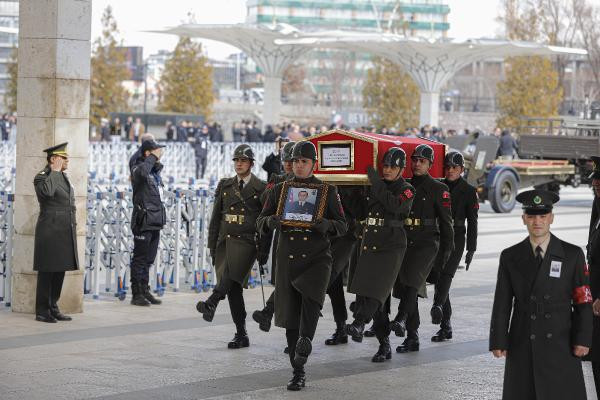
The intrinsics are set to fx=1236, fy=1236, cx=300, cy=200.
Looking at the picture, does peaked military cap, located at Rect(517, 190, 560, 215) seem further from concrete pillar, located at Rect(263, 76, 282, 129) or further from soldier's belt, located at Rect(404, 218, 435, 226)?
concrete pillar, located at Rect(263, 76, 282, 129)

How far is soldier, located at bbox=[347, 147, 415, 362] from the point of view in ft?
33.6

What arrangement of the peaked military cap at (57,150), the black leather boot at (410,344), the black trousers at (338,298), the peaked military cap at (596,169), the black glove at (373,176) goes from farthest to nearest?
the peaked military cap at (57,150)
the black trousers at (338,298)
the black leather boot at (410,344)
the black glove at (373,176)
the peaked military cap at (596,169)

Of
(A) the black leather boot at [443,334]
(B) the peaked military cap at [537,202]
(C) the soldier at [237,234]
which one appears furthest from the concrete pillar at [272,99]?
(B) the peaked military cap at [537,202]

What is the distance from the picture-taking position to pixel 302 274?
31.0 ft

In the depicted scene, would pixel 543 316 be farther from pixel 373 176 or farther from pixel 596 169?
pixel 373 176

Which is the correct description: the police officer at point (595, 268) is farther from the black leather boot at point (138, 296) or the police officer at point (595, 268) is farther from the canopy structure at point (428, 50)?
the canopy structure at point (428, 50)

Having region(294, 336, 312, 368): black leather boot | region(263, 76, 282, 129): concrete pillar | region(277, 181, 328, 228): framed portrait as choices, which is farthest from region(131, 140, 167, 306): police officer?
region(263, 76, 282, 129): concrete pillar

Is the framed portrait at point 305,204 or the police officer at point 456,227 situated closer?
the framed portrait at point 305,204

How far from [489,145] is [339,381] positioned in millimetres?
19606

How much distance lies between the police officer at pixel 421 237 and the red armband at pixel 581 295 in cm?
385

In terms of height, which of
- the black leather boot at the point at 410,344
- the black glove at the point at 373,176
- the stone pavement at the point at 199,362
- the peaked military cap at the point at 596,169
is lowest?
the stone pavement at the point at 199,362

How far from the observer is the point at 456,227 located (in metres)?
12.0

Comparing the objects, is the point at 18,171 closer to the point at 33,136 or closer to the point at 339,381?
the point at 33,136

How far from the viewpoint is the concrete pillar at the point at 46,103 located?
12352 millimetres
